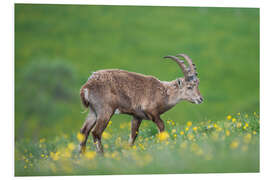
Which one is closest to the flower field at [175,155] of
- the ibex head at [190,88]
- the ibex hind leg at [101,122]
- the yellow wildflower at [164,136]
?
the yellow wildflower at [164,136]

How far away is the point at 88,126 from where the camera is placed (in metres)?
8.48

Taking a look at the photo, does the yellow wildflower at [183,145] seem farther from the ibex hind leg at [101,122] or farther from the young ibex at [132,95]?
the ibex hind leg at [101,122]

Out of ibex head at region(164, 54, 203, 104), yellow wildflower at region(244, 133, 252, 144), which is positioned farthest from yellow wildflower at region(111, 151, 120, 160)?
yellow wildflower at region(244, 133, 252, 144)

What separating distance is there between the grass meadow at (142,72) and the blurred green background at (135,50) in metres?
0.02

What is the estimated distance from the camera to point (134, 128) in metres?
8.80

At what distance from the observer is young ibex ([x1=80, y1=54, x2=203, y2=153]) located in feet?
27.0

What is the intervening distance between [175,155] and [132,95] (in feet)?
5.69

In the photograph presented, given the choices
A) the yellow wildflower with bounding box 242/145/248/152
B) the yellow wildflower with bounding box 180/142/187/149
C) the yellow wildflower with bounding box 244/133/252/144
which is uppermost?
the yellow wildflower with bounding box 244/133/252/144

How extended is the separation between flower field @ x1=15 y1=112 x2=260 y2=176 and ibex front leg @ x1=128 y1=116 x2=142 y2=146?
0.12m

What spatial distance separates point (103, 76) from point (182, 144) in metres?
2.13

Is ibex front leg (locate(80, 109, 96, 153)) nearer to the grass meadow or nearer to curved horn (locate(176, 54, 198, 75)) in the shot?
the grass meadow

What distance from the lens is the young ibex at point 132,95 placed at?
824cm
